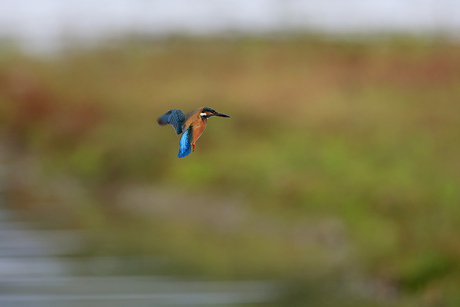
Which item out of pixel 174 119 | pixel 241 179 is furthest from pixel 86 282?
pixel 174 119

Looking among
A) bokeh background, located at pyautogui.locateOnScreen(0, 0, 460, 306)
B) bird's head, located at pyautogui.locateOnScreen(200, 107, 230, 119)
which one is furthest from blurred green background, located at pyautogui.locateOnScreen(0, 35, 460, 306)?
bird's head, located at pyautogui.locateOnScreen(200, 107, 230, 119)

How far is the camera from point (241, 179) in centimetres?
1349

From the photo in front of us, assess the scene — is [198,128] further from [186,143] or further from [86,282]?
[86,282]

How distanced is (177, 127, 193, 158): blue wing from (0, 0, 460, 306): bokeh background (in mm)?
5635

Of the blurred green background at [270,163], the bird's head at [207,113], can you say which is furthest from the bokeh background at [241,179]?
the bird's head at [207,113]

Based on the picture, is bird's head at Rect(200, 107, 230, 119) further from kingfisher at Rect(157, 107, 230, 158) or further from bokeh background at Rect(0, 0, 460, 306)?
bokeh background at Rect(0, 0, 460, 306)

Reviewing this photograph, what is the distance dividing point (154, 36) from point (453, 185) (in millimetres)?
4924

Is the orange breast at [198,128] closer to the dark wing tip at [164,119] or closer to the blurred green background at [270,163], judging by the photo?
the dark wing tip at [164,119]

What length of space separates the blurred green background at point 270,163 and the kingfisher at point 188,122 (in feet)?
18.2

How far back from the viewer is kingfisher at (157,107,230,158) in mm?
2846

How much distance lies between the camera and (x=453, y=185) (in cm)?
Result: 1091

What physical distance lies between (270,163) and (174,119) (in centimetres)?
1075

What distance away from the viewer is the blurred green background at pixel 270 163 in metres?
10.5

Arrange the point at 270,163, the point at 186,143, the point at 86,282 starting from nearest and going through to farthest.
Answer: the point at 186,143 < the point at 86,282 < the point at 270,163
